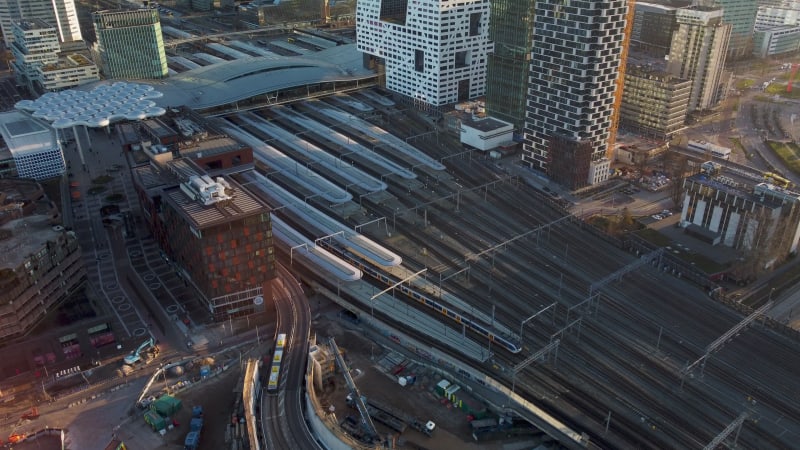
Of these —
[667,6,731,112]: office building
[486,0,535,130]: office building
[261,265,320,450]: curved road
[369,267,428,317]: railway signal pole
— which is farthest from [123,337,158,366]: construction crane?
[667,6,731,112]: office building

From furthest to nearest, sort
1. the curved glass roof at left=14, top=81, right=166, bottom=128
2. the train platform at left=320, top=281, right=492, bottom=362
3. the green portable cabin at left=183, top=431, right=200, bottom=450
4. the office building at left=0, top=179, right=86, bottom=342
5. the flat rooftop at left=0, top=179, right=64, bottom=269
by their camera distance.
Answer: the curved glass roof at left=14, top=81, right=166, bottom=128 < the flat rooftop at left=0, top=179, right=64, bottom=269 < the office building at left=0, top=179, right=86, bottom=342 < the train platform at left=320, top=281, right=492, bottom=362 < the green portable cabin at left=183, top=431, right=200, bottom=450

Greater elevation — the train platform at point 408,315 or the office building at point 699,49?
the office building at point 699,49

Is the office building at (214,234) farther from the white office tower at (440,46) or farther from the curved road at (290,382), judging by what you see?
the white office tower at (440,46)

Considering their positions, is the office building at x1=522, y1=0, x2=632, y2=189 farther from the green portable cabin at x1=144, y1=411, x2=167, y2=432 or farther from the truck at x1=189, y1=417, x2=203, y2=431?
the green portable cabin at x1=144, y1=411, x2=167, y2=432

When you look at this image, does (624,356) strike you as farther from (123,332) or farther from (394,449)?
(123,332)

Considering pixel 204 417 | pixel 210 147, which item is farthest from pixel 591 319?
pixel 210 147

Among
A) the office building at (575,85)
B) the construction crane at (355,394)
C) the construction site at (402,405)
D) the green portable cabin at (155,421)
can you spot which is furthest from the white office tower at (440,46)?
the green portable cabin at (155,421)
